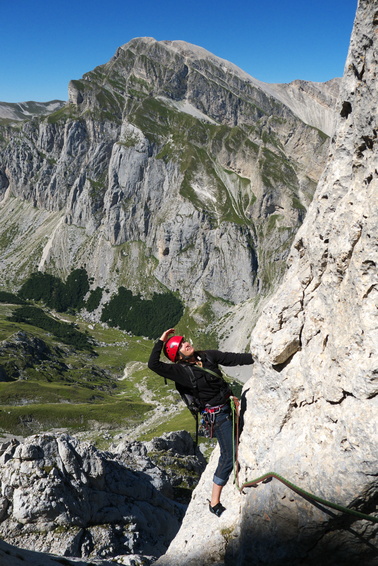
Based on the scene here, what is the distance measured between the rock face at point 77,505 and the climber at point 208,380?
10.6 metres

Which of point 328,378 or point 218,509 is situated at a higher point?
point 328,378

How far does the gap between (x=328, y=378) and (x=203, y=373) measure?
14.0 feet

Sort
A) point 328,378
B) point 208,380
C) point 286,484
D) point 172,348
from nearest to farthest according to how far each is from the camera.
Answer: point 328,378 < point 286,484 < point 172,348 < point 208,380

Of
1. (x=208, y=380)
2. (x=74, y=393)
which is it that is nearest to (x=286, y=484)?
(x=208, y=380)

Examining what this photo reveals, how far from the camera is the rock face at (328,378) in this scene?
339 inches

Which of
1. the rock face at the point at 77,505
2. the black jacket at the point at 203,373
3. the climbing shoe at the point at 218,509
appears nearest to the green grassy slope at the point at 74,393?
the rock face at the point at 77,505

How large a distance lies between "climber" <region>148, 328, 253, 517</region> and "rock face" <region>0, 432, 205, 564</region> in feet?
34.9

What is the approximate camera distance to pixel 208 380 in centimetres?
1268

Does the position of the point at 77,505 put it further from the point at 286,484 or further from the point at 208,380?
the point at 286,484

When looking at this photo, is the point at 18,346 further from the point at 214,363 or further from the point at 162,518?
the point at 214,363

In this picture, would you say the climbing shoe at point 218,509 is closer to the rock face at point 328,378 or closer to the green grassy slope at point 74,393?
the rock face at point 328,378

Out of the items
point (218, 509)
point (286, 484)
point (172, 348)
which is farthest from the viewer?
point (218, 509)

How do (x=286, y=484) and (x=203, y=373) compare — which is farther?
(x=203, y=373)

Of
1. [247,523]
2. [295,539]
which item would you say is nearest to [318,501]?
[295,539]
